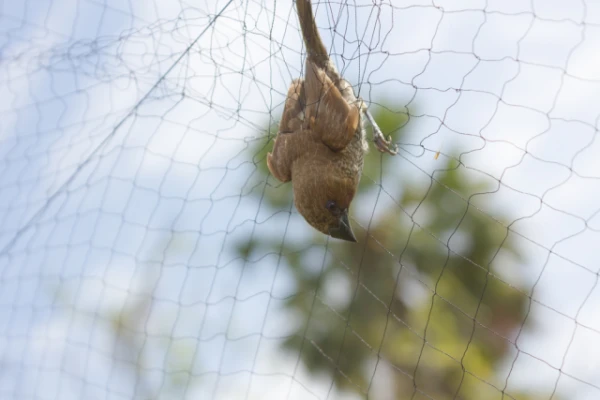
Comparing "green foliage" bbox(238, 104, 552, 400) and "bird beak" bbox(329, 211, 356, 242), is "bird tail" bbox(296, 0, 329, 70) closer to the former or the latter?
"bird beak" bbox(329, 211, 356, 242)

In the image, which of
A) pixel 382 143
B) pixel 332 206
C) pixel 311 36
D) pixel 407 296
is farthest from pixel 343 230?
pixel 407 296

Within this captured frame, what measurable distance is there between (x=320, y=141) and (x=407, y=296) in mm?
7243

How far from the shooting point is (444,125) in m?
3.06

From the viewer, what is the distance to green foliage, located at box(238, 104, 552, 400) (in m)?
9.72

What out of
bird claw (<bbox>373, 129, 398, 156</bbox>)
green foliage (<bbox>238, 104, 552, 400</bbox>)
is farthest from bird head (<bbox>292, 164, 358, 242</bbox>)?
green foliage (<bbox>238, 104, 552, 400</bbox>)

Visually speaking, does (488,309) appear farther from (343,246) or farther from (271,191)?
(271,191)

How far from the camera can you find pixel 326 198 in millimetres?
3893

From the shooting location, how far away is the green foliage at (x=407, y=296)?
31.9 ft

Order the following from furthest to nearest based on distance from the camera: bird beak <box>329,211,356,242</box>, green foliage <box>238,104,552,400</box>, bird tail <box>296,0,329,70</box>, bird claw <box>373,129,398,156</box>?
green foliage <box>238,104,552,400</box>, bird beak <box>329,211,356,242</box>, bird claw <box>373,129,398,156</box>, bird tail <box>296,0,329,70</box>

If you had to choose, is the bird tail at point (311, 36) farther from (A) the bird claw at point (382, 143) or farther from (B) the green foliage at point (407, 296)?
(B) the green foliage at point (407, 296)

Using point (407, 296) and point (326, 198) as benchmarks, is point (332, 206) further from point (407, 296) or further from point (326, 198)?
point (407, 296)

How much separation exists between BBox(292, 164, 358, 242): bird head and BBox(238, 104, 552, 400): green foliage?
4.89 metres

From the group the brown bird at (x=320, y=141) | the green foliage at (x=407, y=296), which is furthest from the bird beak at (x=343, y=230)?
the green foliage at (x=407, y=296)

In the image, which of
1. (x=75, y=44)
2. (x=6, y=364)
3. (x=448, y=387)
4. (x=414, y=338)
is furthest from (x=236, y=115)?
(x=448, y=387)
